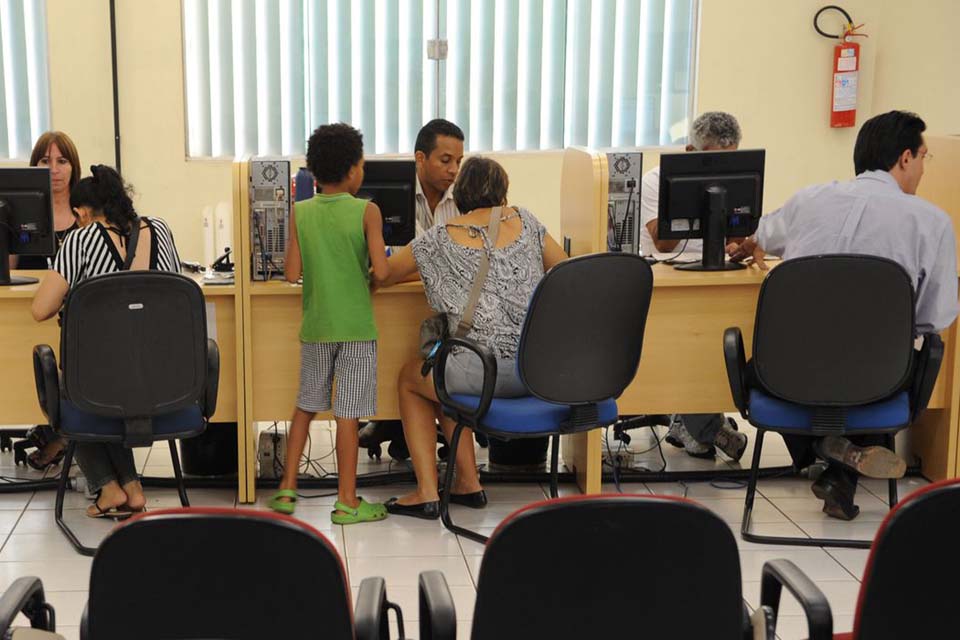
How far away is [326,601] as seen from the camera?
5.62ft

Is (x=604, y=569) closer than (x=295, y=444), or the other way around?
(x=604, y=569)

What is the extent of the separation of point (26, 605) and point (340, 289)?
1.83m

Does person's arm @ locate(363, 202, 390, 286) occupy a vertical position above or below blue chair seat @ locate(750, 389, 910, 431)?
above

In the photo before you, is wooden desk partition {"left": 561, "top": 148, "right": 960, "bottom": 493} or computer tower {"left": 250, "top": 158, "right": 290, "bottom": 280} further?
wooden desk partition {"left": 561, "top": 148, "right": 960, "bottom": 493}

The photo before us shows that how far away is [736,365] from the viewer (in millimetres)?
3627

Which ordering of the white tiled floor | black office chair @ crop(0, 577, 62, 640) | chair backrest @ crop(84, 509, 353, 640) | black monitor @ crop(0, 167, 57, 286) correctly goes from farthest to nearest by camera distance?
black monitor @ crop(0, 167, 57, 286) → the white tiled floor → black office chair @ crop(0, 577, 62, 640) → chair backrest @ crop(84, 509, 353, 640)

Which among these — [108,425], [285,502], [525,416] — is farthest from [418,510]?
[108,425]

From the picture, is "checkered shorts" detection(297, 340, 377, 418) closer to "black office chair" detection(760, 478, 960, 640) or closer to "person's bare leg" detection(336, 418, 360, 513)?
"person's bare leg" detection(336, 418, 360, 513)

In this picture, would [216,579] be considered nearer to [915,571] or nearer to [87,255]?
[915,571]

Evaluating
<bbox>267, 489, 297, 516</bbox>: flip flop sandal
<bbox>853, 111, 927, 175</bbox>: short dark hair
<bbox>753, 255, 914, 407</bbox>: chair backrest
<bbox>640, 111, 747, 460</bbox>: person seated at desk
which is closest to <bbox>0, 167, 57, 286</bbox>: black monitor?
<bbox>267, 489, 297, 516</bbox>: flip flop sandal

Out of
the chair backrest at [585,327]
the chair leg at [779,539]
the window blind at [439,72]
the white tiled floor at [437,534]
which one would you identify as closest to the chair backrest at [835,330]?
the chair leg at [779,539]

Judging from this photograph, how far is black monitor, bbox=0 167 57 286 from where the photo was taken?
414 cm

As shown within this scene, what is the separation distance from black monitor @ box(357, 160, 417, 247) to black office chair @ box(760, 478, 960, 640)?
9.04ft

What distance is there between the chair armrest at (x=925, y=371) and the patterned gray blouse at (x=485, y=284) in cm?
122
